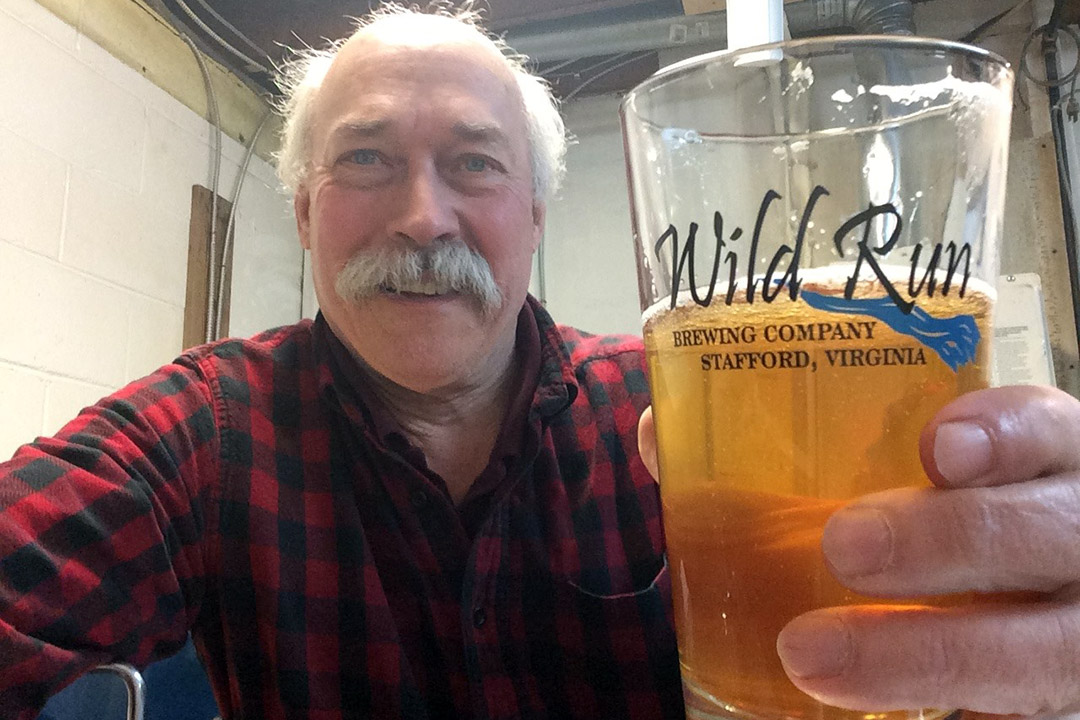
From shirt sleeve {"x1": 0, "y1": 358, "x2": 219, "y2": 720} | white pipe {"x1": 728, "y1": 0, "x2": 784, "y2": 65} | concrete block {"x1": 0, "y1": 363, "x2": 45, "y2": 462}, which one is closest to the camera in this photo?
white pipe {"x1": 728, "y1": 0, "x2": 784, "y2": 65}

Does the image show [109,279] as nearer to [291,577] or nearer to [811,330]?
[291,577]

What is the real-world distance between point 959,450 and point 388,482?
684mm

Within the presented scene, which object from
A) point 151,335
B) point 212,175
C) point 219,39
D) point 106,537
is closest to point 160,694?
point 106,537

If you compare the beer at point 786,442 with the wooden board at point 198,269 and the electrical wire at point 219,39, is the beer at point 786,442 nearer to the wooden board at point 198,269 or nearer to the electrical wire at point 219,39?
the wooden board at point 198,269

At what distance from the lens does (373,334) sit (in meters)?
0.91

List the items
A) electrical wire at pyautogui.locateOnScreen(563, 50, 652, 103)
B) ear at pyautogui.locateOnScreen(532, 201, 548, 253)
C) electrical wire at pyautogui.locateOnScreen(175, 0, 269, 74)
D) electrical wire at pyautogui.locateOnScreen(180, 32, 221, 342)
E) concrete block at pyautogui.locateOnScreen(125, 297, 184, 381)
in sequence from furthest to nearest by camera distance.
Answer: electrical wire at pyautogui.locateOnScreen(563, 50, 652, 103) < electrical wire at pyautogui.locateOnScreen(180, 32, 221, 342) < electrical wire at pyautogui.locateOnScreen(175, 0, 269, 74) < concrete block at pyautogui.locateOnScreen(125, 297, 184, 381) < ear at pyautogui.locateOnScreen(532, 201, 548, 253)

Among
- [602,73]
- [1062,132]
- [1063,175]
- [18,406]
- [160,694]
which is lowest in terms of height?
[160,694]

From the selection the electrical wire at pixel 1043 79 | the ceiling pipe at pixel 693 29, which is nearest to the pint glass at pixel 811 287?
the ceiling pipe at pixel 693 29

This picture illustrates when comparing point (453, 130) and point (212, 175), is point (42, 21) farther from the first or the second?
point (453, 130)

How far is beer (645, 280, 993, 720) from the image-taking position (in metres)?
0.28

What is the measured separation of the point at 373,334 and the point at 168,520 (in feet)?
0.97

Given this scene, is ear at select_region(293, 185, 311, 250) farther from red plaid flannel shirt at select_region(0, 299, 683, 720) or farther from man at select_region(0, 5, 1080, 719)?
red plaid flannel shirt at select_region(0, 299, 683, 720)

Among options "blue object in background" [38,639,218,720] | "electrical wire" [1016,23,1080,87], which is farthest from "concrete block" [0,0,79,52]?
"electrical wire" [1016,23,1080,87]

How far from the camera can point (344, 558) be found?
83 cm
